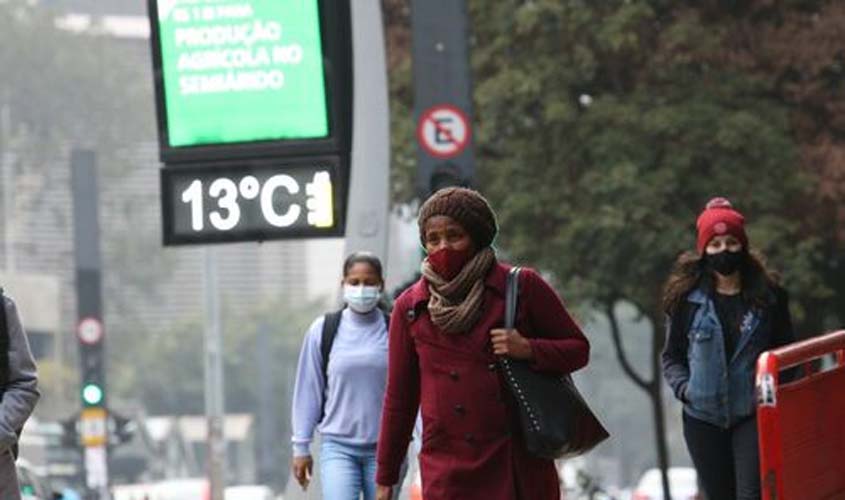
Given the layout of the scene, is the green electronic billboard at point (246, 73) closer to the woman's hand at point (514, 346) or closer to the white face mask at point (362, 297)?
the white face mask at point (362, 297)

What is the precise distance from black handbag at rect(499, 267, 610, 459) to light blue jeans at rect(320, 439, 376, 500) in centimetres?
425

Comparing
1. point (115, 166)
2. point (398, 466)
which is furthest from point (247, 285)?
point (398, 466)

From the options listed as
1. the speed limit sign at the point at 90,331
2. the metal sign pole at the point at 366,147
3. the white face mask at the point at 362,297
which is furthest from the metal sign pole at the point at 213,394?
the white face mask at the point at 362,297

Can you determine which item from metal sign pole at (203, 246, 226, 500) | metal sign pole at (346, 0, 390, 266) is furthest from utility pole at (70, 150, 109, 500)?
metal sign pole at (346, 0, 390, 266)

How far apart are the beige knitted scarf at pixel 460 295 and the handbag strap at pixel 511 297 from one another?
0.09 metres

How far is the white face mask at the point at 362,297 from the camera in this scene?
503 inches

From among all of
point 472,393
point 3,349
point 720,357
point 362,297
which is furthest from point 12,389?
point 720,357

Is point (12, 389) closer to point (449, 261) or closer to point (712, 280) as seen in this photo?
point (449, 261)

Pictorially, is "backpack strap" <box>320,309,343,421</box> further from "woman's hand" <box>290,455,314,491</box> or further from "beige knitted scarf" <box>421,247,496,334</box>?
"beige knitted scarf" <box>421,247,496,334</box>

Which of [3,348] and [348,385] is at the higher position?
[3,348]

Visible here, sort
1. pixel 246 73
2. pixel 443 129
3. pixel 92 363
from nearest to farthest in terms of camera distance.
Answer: pixel 246 73 → pixel 443 129 → pixel 92 363

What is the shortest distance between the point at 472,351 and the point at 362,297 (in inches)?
166

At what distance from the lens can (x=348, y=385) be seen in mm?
12852

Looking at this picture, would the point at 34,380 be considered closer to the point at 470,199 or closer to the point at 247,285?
the point at 470,199
